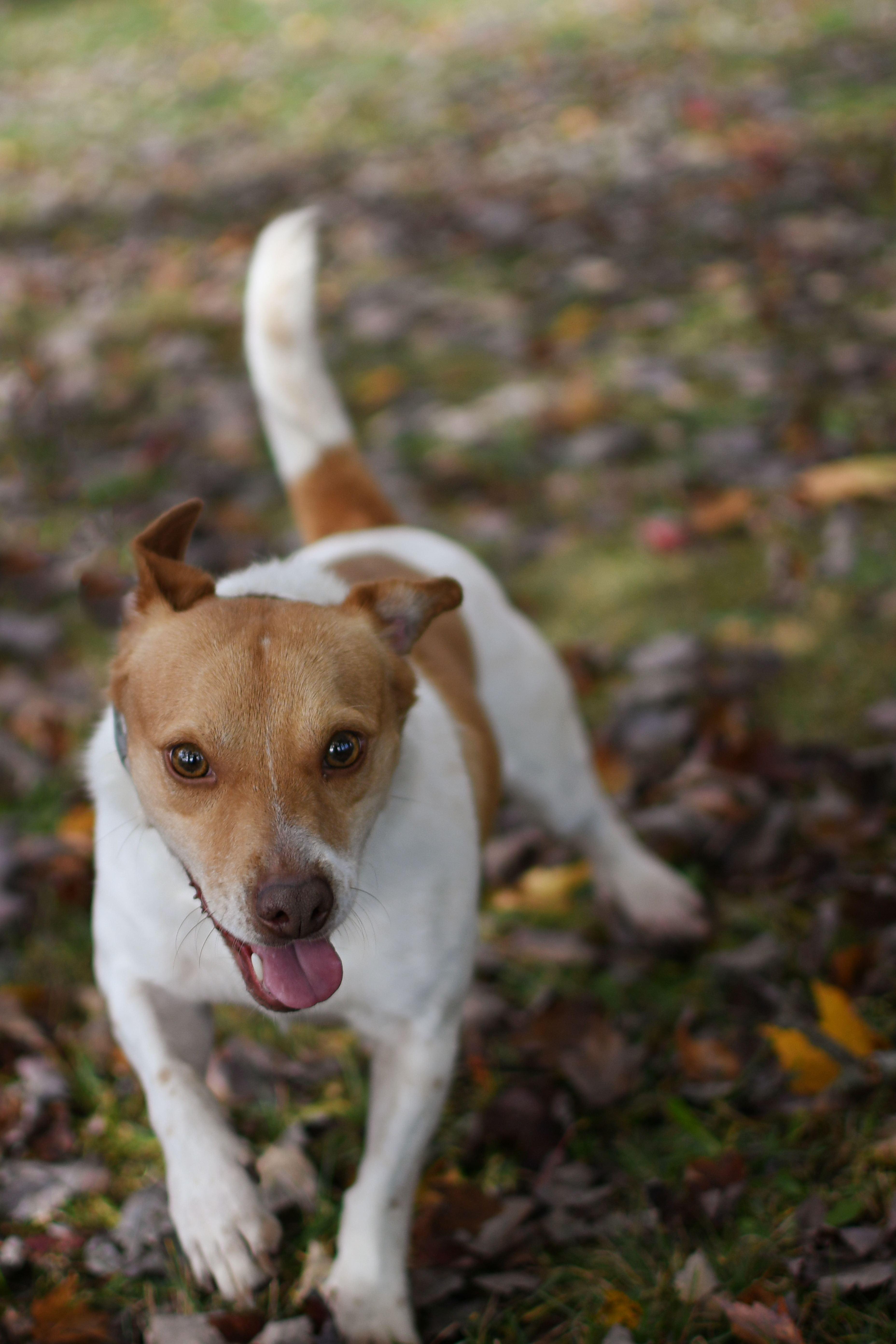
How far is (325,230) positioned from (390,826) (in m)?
6.27

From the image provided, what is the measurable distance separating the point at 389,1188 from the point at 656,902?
3.58ft

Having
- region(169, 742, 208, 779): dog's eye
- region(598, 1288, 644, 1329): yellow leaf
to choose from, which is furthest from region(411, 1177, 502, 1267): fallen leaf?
region(169, 742, 208, 779): dog's eye

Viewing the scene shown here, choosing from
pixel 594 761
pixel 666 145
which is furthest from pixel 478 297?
pixel 594 761

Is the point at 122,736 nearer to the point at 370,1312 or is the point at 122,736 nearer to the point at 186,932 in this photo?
the point at 186,932

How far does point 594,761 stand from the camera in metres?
3.56

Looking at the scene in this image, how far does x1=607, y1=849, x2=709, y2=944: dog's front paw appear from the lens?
2.93 m

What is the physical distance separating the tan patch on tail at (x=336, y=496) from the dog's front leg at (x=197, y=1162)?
54.9 inches

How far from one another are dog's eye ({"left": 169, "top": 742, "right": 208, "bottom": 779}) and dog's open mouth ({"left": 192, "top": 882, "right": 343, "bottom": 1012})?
199 mm

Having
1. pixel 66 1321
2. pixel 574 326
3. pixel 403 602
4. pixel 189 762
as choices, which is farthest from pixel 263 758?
pixel 574 326

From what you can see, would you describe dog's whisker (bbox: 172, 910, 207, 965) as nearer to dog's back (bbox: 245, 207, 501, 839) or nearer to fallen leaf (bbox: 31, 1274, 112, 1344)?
fallen leaf (bbox: 31, 1274, 112, 1344)

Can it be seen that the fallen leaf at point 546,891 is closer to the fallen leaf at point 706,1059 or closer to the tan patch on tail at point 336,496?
the fallen leaf at point 706,1059

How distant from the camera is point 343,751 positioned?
1978 millimetres

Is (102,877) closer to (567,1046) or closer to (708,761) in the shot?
(567,1046)

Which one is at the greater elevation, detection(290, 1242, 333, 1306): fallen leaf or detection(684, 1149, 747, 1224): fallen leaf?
detection(290, 1242, 333, 1306): fallen leaf
